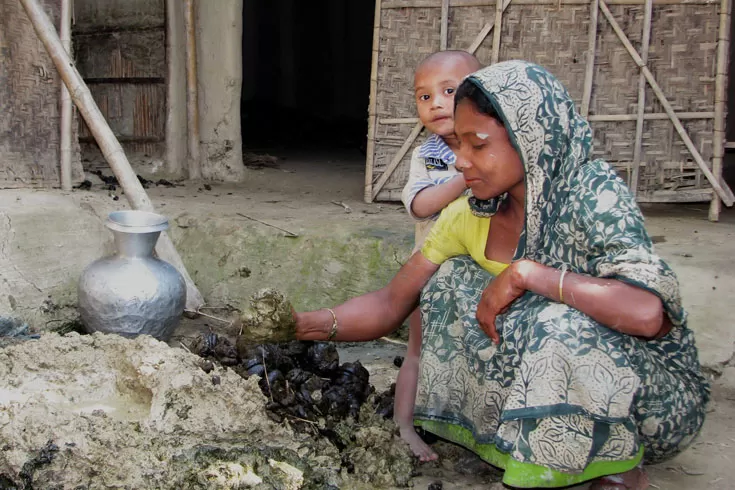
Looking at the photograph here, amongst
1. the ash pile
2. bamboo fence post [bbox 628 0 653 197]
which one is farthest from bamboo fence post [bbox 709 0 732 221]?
the ash pile

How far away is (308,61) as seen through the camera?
13.0m

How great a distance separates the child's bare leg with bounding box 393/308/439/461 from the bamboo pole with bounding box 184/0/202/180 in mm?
4090

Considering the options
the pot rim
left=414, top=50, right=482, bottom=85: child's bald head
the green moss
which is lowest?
the green moss

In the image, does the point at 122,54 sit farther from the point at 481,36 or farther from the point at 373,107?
the point at 481,36

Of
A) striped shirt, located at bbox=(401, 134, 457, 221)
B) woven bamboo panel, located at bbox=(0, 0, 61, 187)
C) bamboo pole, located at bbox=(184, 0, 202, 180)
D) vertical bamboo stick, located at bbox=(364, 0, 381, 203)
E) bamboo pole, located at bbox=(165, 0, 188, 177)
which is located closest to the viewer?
striped shirt, located at bbox=(401, 134, 457, 221)

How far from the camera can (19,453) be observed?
2611mm

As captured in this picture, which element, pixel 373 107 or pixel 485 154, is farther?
pixel 373 107

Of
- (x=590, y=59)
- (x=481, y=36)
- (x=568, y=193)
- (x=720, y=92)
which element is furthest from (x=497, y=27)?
(x=568, y=193)

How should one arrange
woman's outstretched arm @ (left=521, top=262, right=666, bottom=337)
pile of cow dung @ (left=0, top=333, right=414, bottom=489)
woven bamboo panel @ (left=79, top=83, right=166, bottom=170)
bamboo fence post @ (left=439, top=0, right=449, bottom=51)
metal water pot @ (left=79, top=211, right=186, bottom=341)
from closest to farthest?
woman's outstretched arm @ (left=521, top=262, right=666, bottom=337) → pile of cow dung @ (left=0, top=333, right=414, bottom=489) → metal water pot @ (left=79, top=211, right=186, bottom=341) → bamboo fence post @ (left=439, top=0, right=449, bottom=51) → woven bamboo panel @ (left=79, top=83, right=166, bottom=170)

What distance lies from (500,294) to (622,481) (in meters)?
0.64

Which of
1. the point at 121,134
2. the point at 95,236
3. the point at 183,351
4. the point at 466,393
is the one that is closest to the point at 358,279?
the point at 95,236

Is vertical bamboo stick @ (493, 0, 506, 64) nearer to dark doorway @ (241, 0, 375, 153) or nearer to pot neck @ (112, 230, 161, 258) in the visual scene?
pot neck @ (112, 230, 161, 258)

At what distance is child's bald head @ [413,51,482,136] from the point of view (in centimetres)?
310

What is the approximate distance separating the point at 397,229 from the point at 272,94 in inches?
326
